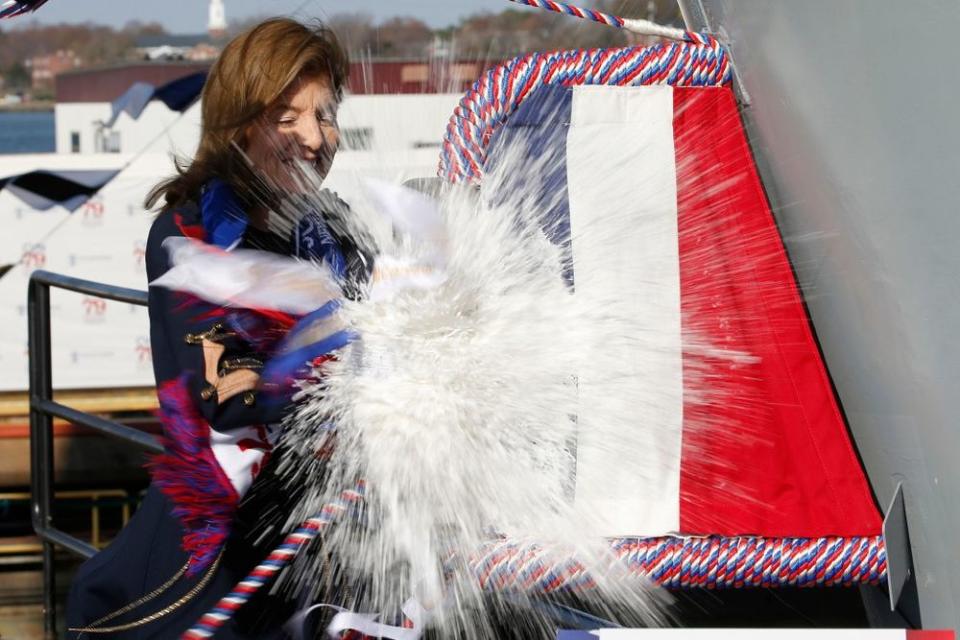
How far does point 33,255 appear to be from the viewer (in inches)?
205

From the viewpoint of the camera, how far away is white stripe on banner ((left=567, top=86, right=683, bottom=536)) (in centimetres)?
144

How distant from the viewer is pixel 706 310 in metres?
1.53

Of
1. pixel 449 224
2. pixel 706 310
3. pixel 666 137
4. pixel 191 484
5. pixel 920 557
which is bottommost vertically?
pixel 920 557

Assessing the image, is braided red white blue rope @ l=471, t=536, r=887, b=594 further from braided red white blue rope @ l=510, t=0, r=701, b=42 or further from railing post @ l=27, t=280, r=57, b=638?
railing post @ l=27, t=280, r=57, b=638

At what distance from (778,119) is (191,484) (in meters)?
0.97

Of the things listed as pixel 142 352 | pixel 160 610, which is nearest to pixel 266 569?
pixel 160 610

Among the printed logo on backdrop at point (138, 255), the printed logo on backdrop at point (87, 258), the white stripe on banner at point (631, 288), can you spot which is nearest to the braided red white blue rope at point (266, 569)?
the white stripe on banner at point (631, 288)

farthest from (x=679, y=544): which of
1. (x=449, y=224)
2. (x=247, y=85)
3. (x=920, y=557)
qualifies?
(x=247, y=85)

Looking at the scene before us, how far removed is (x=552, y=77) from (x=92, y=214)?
4066mm

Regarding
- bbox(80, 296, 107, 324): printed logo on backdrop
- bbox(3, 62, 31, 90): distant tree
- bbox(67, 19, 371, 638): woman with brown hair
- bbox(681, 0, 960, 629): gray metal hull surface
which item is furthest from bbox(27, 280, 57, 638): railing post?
bbox(80, 296, 107, 324): printed logo on backdrop

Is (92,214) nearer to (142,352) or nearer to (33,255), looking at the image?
(33,255)

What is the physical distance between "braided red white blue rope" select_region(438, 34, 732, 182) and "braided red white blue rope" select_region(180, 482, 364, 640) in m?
0.53

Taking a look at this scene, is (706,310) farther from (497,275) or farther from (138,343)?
(138,343)

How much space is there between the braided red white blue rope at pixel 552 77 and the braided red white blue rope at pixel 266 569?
527 millimetres
